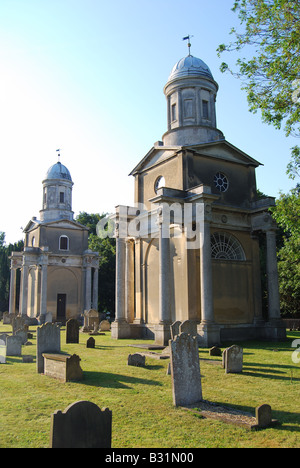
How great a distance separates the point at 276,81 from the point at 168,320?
36.4ft

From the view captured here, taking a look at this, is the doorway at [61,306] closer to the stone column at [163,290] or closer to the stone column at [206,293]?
the stone column at [163,290]

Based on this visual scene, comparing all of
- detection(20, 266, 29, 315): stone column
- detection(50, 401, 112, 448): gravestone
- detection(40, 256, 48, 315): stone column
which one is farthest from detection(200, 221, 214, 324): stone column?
detection(20, 266, 29, 315): stone column

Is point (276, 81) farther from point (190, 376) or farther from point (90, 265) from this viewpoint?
point (90, 265)

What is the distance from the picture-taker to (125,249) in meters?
23.9

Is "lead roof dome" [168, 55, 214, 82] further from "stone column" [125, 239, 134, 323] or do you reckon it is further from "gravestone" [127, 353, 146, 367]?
"gravestone" [127, 353, 146, 367]

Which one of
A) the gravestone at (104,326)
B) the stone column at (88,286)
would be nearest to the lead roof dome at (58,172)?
the stone column at (88,286)

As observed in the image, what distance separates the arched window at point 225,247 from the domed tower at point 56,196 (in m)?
26.3

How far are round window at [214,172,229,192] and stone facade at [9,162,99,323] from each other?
23.0 meters

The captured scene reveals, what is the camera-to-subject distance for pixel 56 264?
42031 mm

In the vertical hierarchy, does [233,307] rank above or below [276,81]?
below

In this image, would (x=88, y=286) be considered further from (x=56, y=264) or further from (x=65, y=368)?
(x=65, y=368)

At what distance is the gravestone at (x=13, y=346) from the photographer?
1539 centimetres
